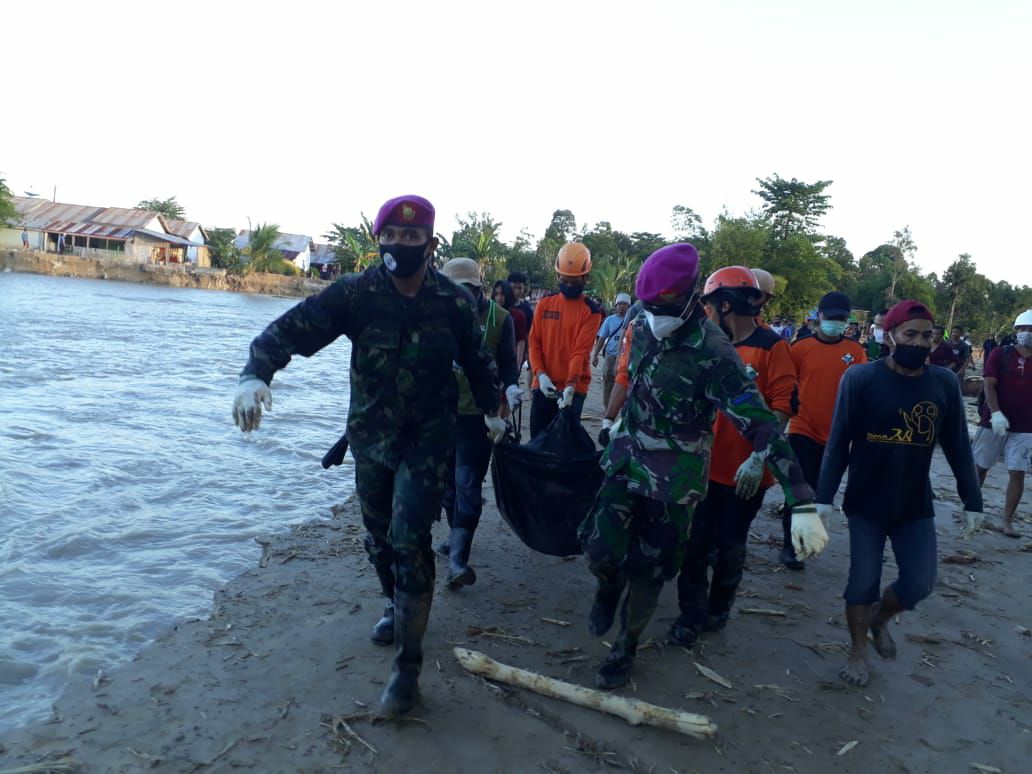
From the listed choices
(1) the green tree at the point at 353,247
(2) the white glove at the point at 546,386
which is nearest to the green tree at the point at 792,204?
(1) the green tree at the point at 353,247

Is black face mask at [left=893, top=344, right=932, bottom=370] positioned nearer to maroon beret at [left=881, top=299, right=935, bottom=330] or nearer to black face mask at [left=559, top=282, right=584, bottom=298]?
maroon beret at [left=881, top=299, right=935, bottom=330]

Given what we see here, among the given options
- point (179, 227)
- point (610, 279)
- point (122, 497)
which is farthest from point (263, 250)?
point (122, 497)

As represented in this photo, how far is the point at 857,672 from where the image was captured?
12.8 ft

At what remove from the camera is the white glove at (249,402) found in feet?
9.89

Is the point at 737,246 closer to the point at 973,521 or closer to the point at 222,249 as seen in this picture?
the point at 973,521

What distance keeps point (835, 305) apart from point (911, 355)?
201cm

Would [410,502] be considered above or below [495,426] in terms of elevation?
below

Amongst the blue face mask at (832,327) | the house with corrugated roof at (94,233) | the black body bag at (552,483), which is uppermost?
the house with corrugated roof at (94,233)

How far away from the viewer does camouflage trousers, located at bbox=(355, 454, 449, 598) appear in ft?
10.7

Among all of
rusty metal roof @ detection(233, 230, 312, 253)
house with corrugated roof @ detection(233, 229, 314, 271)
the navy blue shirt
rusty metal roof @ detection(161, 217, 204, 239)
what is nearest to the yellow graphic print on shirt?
the navy blue shirt

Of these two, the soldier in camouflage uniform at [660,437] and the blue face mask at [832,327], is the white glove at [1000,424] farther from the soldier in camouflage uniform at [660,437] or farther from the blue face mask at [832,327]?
the soldier in camouflage uniform at [660,437]

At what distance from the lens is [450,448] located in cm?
347

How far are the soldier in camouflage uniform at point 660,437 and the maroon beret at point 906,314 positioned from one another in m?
1.01

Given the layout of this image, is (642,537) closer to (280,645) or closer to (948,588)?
(280,645)
